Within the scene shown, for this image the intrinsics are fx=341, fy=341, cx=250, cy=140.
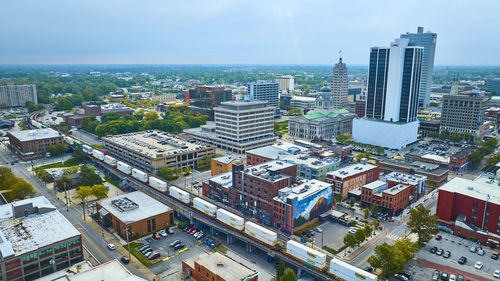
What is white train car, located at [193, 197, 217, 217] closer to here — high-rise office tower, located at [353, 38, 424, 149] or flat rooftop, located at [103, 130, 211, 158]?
flat rooftop, located at [103, 130, 211, 158]

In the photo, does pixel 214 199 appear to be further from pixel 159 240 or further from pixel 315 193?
pixel 315 193

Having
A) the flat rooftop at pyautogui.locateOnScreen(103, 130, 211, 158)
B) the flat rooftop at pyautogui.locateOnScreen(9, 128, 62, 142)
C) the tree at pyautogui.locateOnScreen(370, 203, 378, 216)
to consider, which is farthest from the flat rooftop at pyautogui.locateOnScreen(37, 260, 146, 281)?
the flat rooftop at pyautogui.locateOnScreen(9, 128, 62, 142)

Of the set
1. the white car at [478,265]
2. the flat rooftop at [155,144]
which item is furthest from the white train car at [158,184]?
the white car at [478,265]

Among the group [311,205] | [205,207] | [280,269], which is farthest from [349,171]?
[280,269]

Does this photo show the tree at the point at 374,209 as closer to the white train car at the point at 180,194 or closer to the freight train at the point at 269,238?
the freight train at the point at 269,238

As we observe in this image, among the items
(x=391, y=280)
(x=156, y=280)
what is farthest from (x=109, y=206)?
(x=391, y=280)

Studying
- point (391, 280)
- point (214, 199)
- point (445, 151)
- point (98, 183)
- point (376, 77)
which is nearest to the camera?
point (391, 280)
